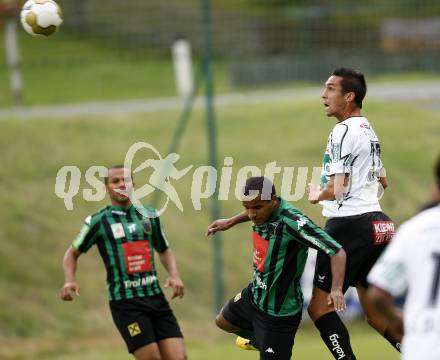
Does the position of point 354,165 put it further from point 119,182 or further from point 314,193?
point 119,182

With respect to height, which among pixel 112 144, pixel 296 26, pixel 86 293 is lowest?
pixel 86 293

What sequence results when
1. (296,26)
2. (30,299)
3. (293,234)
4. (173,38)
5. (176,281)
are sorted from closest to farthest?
(293,234) < (176,281) < (30,299) < (296,26) < (173,38)

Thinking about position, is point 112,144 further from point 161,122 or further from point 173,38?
point 173,38

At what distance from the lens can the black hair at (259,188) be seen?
827cm

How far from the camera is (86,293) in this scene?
17078mm

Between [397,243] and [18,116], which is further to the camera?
[18,116]

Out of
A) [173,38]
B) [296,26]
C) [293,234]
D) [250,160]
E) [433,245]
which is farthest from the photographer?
[173,38]

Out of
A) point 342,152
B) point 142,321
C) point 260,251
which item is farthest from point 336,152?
point 142,321

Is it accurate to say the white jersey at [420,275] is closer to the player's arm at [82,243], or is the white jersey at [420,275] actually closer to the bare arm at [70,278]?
the bare arm at [70,278]

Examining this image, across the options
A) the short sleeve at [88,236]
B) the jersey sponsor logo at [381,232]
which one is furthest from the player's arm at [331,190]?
the short sleeve at [88,236]

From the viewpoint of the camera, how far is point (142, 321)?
9.71 m

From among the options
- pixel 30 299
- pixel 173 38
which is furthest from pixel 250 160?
pixel 173 38

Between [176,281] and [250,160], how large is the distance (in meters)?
11.6

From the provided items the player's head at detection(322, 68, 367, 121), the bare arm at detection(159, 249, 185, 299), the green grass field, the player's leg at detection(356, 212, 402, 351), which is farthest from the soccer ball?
the green grass field
